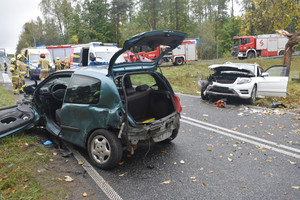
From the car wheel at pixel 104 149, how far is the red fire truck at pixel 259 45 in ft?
90.9

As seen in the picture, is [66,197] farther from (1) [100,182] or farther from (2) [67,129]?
(2) [67,129]

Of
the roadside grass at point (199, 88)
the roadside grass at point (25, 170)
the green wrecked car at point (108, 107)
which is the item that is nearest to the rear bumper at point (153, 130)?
the green wrecked car at point (108, 107)

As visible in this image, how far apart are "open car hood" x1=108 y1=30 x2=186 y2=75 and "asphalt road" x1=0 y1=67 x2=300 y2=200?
158 cm

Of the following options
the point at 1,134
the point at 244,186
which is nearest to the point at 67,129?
the point at 1,134

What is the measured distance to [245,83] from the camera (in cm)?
864

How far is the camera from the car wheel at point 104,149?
3617 mm

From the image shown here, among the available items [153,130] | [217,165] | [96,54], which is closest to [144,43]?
[153,130]

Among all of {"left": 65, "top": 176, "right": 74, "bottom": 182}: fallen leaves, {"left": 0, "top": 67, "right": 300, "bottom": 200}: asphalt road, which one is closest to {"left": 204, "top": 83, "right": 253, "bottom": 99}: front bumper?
{"left": 0, "top": 67, "right": 300, "bottom": 200}: asphalt road

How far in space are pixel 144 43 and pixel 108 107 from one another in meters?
1.19

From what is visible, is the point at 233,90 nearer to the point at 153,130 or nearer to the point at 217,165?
the point at 217,165

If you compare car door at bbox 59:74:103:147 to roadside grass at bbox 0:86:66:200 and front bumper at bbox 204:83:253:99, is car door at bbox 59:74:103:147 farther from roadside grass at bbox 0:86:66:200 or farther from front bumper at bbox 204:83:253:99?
front bumper at bbox 204:83:253:99

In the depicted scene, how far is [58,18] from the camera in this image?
5547 cm

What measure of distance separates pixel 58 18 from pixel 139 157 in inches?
2314

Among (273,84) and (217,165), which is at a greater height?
(273,84)
